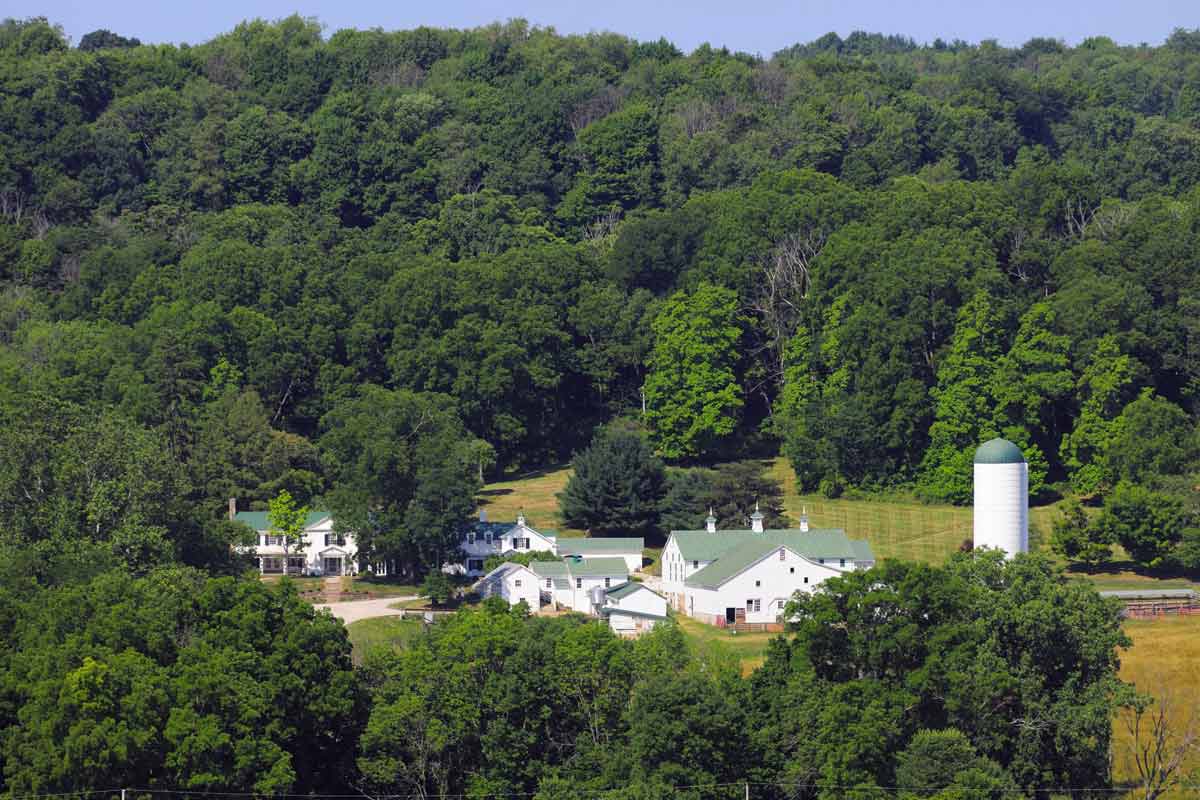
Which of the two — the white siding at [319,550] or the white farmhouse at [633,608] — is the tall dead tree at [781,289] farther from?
the white farmhouse at [633,608]

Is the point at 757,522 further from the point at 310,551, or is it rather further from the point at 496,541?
the point at 310,551

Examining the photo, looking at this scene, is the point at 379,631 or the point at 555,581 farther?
the point at 555,581

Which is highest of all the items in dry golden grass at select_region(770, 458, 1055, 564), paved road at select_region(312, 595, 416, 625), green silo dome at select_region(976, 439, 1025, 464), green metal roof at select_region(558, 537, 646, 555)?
green silo dome at select_region(976, 439, 1025, 464)

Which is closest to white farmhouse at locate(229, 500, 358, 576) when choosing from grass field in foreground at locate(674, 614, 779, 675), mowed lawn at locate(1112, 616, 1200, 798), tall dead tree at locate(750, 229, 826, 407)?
grass field in foreground at locate(674, 614, 779, 675)

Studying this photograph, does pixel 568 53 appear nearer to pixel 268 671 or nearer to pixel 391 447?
pixel 391 447

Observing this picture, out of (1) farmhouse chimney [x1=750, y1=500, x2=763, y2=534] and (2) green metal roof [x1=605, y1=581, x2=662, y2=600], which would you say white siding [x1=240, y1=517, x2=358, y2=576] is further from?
(1) farmhouse chimney [x1=750, y1=500, x2=763, y2=534]

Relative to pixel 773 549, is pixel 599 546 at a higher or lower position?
lower

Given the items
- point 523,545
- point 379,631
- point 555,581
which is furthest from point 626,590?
point 523,545
